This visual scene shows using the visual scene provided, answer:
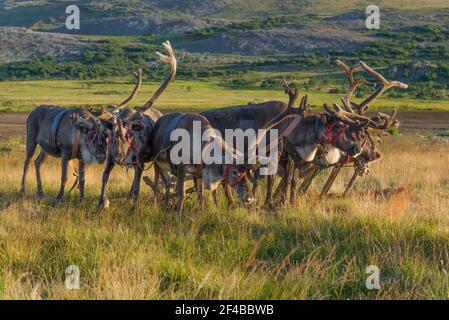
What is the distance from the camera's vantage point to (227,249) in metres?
8.80

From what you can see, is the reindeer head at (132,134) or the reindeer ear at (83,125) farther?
the reindeer ear at (83,125)

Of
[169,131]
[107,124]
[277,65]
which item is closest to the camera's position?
[107,124]

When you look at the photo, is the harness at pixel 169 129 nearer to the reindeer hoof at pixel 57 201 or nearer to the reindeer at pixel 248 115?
the reindeer at pixel 248 115

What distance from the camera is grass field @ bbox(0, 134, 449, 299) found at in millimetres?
7191

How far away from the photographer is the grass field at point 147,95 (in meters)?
53.8

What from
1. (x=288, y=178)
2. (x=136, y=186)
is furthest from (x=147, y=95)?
(x=136, y=186)

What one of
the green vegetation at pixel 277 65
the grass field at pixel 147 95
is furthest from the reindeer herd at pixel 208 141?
the green vegetation at pixel 277 65

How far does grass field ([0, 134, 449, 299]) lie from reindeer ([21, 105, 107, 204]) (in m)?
0.78

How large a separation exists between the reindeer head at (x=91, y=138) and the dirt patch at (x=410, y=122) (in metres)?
19.5

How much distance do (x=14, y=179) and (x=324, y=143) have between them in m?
7.91

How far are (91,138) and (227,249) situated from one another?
438cm

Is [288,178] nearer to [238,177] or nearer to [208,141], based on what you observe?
[208,141]

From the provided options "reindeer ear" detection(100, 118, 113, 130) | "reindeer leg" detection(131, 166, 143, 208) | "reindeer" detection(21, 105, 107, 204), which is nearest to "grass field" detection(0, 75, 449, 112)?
"reindeer" detection(21, 105, 107, 204)
